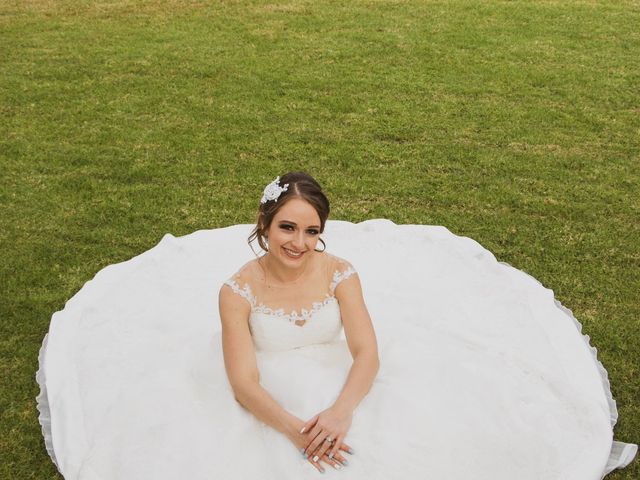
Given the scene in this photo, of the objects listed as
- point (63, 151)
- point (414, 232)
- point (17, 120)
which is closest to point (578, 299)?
point (414, 232)

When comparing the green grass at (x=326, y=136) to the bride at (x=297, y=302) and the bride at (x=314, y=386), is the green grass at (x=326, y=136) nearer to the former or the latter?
the bride at (x=314, y=386)

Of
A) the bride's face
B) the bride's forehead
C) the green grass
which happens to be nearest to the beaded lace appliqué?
the bride's face

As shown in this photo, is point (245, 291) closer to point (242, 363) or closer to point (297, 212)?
point (242, 363)

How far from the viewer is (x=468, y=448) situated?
3.44 metres

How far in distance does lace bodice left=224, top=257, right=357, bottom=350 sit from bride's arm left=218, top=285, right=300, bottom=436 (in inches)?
1.9

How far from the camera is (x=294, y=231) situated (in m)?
3.64

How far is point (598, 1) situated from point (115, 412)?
490 inches

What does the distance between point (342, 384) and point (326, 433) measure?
1.17 ft

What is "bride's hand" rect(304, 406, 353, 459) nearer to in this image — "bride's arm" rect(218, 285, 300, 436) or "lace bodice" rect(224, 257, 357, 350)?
"bride's arm" rect(218, 285, 300, 436)

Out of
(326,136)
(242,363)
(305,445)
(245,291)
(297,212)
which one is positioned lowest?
(326,136)

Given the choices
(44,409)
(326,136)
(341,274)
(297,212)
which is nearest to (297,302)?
(341,274)

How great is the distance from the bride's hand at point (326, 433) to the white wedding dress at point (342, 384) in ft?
0.22

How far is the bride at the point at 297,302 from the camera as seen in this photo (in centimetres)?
336

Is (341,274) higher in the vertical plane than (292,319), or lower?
higher
